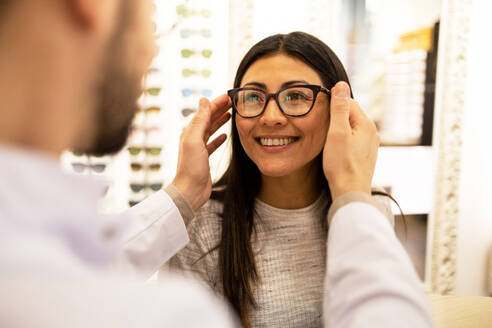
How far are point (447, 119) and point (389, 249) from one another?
219 cm

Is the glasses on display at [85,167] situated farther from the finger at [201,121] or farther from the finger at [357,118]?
the finger at [357,118]

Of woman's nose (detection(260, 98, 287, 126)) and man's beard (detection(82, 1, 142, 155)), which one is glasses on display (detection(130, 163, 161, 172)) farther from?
man's beard (detection(82, 1, 142, 155))

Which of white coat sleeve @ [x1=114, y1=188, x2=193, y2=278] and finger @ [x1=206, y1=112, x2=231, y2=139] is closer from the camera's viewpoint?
white coat sleeve @ [x1=114, y1=188, x2=193, y2=278]

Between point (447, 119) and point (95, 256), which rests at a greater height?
point (447, 119)

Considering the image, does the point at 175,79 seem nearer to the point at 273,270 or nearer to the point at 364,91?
the point at 364,91

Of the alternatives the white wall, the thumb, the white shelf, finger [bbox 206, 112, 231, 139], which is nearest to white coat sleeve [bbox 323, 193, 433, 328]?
the thumb

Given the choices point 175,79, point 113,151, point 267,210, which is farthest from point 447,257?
point 113,151

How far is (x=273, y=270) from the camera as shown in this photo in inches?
40.1

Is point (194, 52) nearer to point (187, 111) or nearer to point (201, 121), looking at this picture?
point (187, 111)

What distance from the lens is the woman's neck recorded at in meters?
1.16

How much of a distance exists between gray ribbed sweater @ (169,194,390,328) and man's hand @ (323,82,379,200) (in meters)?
0.37

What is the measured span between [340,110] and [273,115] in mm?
227

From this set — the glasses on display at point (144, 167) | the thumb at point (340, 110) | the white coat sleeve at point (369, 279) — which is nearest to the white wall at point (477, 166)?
the thumb at point (340, 110)

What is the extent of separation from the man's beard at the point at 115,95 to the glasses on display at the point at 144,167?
1.76 meters
